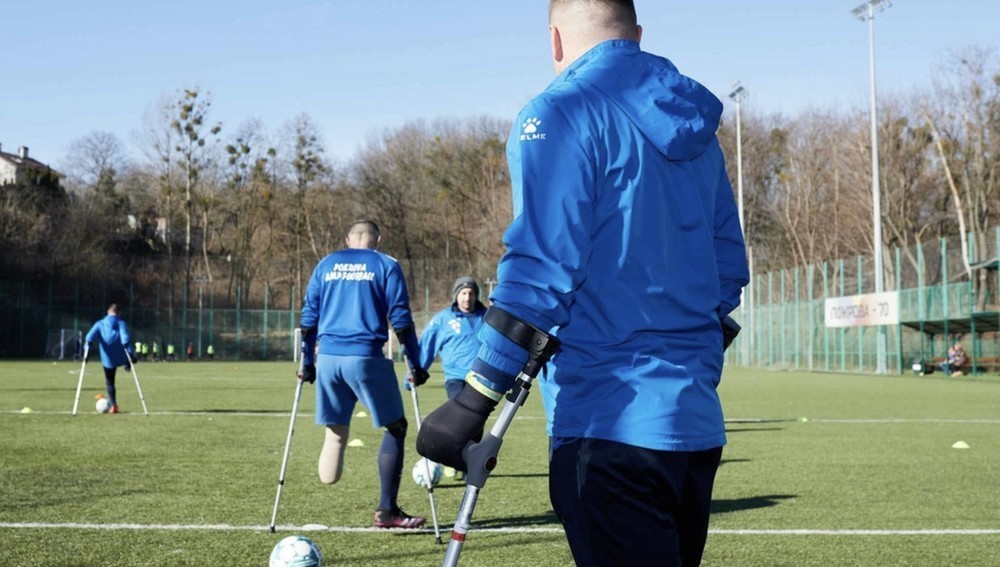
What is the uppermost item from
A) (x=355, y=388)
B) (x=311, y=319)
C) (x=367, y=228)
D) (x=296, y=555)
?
(x=367, y=228)

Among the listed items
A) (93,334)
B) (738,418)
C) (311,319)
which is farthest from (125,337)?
(311,319)

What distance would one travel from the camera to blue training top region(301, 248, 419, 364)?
26.7 ft

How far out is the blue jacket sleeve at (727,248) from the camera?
3.40 metres

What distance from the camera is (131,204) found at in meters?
79.1

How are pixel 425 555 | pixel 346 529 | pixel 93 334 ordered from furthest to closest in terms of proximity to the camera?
1. pixel 93 334
2. pixel 346 529
3. pixel 425 555

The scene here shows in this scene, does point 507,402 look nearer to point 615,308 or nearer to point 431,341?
point 615,308

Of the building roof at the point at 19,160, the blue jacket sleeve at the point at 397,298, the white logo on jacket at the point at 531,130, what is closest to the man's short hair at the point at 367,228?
the blue jacket sleeve at the point at 397,298

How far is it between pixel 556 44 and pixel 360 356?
5115mm

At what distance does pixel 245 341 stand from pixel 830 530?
2280 inches

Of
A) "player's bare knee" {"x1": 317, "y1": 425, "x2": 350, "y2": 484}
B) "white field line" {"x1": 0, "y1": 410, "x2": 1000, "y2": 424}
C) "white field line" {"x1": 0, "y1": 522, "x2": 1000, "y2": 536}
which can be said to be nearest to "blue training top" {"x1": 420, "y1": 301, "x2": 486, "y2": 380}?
"player's bare knee" {"x1": 317, "y1": 425, "x2": 350, "y2": 484}

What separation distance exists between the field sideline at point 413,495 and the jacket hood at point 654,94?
14.1 feet

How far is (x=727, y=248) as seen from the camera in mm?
Answer: 3430

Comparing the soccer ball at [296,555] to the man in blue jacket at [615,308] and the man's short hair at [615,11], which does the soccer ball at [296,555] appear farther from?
the man's short hair at [615,11]

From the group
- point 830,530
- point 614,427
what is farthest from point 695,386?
point 830,530
